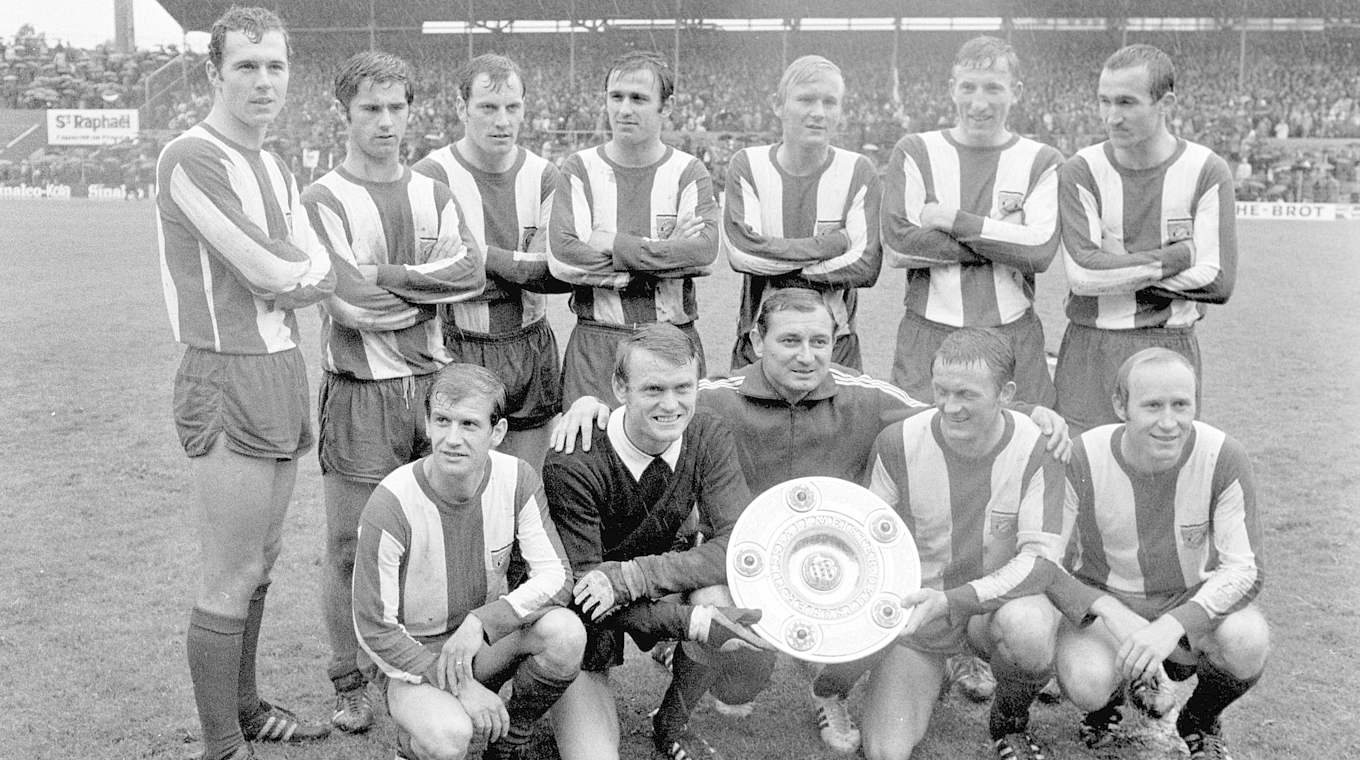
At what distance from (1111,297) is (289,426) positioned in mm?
2942

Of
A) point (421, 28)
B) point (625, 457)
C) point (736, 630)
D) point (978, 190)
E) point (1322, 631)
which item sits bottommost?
point (1322, 631)

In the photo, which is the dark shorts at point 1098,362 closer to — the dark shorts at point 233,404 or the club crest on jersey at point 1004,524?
the club crest on jersey at point 1004,524

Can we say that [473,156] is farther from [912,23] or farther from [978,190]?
[912,23]

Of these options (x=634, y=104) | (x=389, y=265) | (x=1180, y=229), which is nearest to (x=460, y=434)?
(x=389, y=265)

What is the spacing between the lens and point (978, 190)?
176 inches

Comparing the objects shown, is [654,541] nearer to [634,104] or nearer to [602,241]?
[602,241]

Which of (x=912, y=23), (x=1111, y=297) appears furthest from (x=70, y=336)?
(x=912, y=23)

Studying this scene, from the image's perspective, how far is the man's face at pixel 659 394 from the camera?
12.0 ft

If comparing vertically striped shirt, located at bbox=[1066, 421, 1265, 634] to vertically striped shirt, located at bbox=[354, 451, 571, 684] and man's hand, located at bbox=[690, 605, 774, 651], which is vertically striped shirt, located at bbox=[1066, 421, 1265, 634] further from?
vertically striped shirt, located at bbox=[354, 451, 571, 684]

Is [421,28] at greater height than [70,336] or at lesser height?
greater

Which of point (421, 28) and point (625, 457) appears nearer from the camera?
point (625, 457)

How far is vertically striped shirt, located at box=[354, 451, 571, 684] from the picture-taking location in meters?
3.40

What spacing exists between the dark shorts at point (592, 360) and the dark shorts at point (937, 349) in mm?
820

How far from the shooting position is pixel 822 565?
379cm
